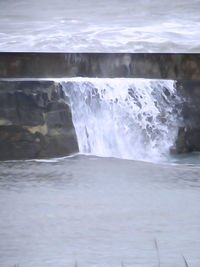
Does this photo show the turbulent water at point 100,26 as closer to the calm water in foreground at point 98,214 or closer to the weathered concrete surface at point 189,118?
the weathered concrete surface at point 189,118

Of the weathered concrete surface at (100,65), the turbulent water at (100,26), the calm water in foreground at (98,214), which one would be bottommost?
the calm water in foreground at (98,214)

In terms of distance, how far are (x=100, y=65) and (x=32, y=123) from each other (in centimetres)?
71

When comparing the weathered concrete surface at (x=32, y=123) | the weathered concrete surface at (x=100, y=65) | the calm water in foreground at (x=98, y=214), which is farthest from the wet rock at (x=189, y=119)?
the weathered concrete surface at (x=32, y=123)

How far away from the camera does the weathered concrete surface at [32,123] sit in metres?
3.63

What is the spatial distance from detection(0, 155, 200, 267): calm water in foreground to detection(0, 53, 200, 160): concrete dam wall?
282 mm

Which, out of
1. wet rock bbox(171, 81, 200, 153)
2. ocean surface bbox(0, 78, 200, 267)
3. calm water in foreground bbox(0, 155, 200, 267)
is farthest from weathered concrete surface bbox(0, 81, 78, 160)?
wet rock bbox(171, 81, 200, 153)

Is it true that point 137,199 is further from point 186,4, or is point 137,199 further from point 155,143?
point 186,4

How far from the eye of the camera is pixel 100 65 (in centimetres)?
393

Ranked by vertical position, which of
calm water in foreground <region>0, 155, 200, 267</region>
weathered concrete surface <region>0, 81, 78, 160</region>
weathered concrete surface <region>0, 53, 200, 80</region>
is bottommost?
calm water in foreground <region>0, 155, 200, 267</region>

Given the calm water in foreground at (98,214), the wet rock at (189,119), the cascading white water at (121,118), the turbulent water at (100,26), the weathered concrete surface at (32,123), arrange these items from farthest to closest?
the turbulent water at (100,26) → the wet rock at (189,119) → the cascading white water at (121,118) → the weathered concrete surface at (32,123) → the calm water in foreground at (98,214)

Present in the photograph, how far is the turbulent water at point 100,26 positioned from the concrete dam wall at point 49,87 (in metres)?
1.26

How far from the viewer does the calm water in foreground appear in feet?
5.46

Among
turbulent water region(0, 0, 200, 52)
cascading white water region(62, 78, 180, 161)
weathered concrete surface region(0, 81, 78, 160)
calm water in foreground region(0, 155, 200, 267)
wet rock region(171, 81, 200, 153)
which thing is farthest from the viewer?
turbulent water region(0, 0, 200, 52)

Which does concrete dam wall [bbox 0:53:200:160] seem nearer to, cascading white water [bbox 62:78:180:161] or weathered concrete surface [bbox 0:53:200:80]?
weathered concrete surface [bbox 0:53:200:80]
